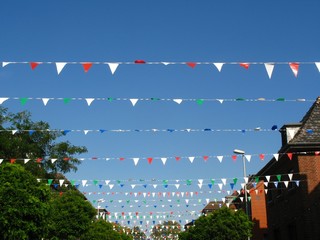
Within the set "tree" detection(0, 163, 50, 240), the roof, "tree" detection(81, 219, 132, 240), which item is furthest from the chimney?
"tree" detection(81, 219, 132, 240)

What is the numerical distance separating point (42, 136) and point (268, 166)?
64.8 feet

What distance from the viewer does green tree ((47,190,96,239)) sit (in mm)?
33500

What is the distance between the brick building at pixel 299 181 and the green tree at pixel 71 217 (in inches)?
495

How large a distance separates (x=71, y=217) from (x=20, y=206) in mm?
14381

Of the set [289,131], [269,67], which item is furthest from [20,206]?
[289,131]

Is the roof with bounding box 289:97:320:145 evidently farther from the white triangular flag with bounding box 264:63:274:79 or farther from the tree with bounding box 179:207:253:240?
the white triangular flag with bounding box 264:63:274:79

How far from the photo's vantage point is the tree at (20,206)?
19.6m

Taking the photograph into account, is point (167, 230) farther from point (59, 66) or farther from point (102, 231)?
point (59, 66)

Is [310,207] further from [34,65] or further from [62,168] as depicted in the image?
[62,168]

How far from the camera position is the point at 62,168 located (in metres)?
43.4

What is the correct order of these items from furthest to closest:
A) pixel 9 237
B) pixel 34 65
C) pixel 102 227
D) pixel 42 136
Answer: pixel 102 227 < pixel 42 136 < pixel 9 237 < pixel 34 65

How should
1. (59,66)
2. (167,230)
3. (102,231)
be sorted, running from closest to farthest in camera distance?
(59,66)
(102,231)
(167,230)

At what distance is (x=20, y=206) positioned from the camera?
1988cm

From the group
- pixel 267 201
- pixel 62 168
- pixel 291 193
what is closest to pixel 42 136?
pixel 62 168
